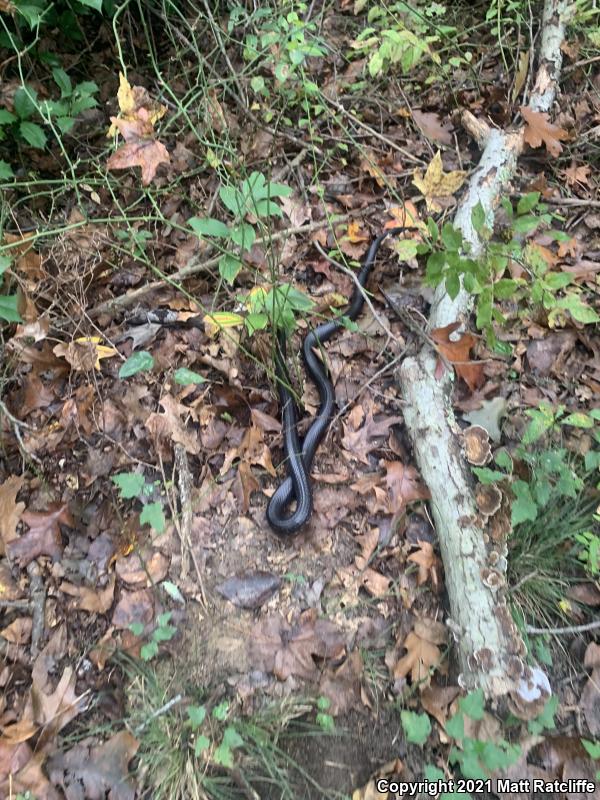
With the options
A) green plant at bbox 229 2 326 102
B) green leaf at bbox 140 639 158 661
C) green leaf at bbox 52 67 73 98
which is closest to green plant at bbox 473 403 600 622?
green leaf at bbox 140 639 158 661

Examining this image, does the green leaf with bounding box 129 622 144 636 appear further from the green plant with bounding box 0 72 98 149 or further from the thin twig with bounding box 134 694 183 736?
the green plant with bounding box 0 72 98 149

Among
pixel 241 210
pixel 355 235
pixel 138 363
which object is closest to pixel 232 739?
pixel 138 363

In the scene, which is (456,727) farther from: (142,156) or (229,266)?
(142,156)

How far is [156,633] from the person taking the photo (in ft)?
8.41

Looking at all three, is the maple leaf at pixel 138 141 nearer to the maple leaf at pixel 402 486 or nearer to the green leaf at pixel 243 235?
the green leaf at pixel 243 235

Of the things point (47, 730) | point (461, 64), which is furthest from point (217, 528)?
point (461, 64)

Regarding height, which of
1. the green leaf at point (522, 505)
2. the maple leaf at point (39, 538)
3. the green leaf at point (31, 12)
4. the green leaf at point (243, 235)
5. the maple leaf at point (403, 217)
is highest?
the green leaf at point (31, 12)

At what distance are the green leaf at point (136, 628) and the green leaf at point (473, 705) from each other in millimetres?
1520

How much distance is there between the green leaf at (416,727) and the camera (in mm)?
2191

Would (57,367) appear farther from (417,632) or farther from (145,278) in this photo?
(417,632)

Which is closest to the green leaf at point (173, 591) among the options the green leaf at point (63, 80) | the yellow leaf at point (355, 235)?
the yellow leaf at point (355, 235)

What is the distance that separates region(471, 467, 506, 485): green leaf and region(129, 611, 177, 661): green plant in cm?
170

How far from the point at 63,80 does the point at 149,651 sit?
371 cm

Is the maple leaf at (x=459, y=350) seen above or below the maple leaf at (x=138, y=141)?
below
